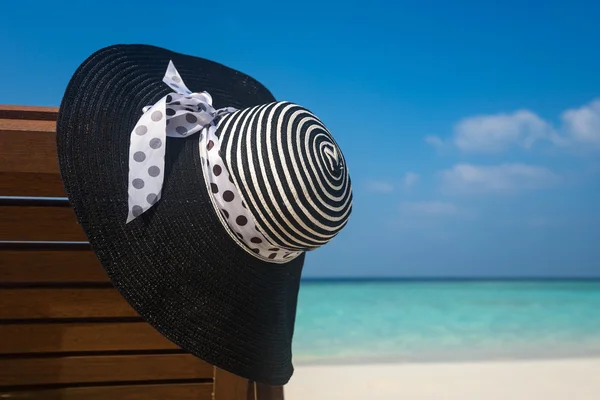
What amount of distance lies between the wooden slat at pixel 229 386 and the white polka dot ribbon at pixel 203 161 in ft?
1.55

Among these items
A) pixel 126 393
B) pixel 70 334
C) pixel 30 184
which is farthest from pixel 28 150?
pixel 126 393

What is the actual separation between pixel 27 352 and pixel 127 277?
0.76 metres

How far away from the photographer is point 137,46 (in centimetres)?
120

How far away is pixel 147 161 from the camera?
3.25 ft

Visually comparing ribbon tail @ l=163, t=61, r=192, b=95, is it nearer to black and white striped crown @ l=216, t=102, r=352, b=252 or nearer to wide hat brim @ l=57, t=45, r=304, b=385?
wide hat brim @ l=57, t=45, r=304, b=385

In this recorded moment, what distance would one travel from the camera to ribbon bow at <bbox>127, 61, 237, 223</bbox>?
98cm

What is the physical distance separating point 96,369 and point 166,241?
76 cm

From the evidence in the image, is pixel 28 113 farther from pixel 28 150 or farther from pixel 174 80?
pixel 174 80

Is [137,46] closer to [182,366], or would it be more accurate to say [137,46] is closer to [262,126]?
[262,126]

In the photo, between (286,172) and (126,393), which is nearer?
(286,172)

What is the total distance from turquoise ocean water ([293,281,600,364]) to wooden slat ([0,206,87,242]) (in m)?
5.77

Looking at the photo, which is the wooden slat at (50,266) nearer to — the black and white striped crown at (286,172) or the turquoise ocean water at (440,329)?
the black and white striped crown at (286,172)

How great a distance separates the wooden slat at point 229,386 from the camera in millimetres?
1422

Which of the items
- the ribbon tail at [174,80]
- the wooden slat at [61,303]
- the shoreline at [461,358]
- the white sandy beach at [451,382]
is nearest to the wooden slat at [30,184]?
the ribbon tail at [174,80]
